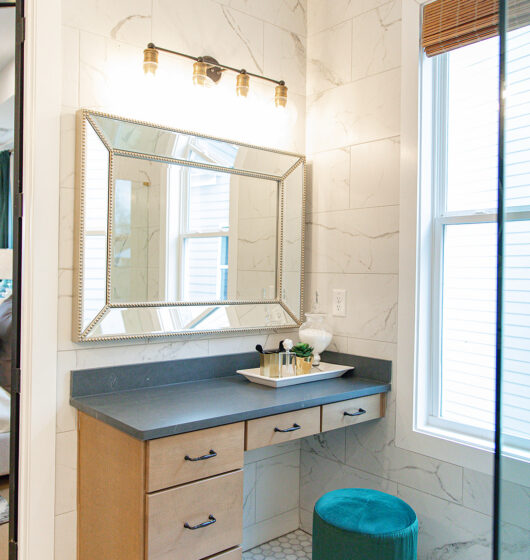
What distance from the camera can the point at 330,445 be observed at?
8.41 ft

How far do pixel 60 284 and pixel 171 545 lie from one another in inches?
37.0

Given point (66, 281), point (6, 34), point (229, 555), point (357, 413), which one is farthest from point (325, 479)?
point (6, 34)

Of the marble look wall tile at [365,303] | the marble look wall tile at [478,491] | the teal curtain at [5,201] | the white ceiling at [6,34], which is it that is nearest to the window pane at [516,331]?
the marble look wall tile at [478,491]

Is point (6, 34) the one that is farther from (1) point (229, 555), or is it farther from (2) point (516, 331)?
(2) point (516, 331)

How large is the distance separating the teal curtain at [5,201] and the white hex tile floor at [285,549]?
1.75m

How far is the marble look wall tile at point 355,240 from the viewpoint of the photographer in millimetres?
2307

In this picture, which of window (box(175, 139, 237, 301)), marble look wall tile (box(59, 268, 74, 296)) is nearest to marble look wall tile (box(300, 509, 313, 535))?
window (box(175, 139, 237, 301))

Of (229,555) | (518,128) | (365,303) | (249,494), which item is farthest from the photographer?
(249,494)

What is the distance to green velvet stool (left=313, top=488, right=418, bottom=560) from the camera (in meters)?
1.75

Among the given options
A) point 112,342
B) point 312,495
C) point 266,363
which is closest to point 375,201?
point 266,363

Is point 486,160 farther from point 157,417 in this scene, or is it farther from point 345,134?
point 157,417

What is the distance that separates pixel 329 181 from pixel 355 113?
331mm

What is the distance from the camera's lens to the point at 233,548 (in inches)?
69.1

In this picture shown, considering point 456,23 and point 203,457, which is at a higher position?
point 456,23
